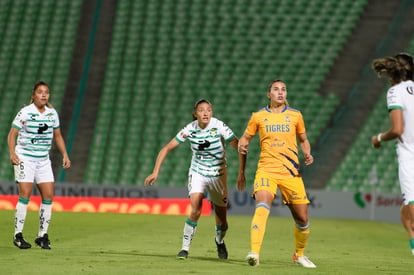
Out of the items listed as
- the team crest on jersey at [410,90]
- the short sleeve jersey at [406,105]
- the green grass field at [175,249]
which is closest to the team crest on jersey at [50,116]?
the green grass field at [175,249]

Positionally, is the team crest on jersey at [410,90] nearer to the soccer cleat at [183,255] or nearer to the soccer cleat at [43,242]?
the soccer cleat at [183,255]

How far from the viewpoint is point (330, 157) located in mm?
27703

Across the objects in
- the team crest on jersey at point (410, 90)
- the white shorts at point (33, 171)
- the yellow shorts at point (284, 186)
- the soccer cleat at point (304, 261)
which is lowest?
the soccer cleat at point (304, 261)

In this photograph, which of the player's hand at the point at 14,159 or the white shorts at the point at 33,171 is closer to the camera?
the player's hand at the point at 14,159

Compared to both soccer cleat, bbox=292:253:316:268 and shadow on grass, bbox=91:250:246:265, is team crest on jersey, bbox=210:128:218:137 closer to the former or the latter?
shadow on grass, bbox=91:250:246:265

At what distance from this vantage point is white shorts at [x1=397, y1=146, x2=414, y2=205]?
8.45 metres

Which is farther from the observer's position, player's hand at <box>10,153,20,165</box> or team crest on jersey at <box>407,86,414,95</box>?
player's hand at <box>10,153,20,165</box>

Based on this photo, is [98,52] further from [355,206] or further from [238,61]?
[355,206]

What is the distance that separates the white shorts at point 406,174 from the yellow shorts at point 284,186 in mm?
1863

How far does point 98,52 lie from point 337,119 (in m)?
8.82

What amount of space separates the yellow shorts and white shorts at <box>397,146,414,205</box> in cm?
186

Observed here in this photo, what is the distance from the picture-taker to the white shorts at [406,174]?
8445 millimetres

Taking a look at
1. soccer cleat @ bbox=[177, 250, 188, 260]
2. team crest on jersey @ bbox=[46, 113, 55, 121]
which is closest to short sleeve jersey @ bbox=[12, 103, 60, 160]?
team crest on jersey @ bbox=[46, 113, 55, 121]

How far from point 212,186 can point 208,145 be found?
20.7 inches
